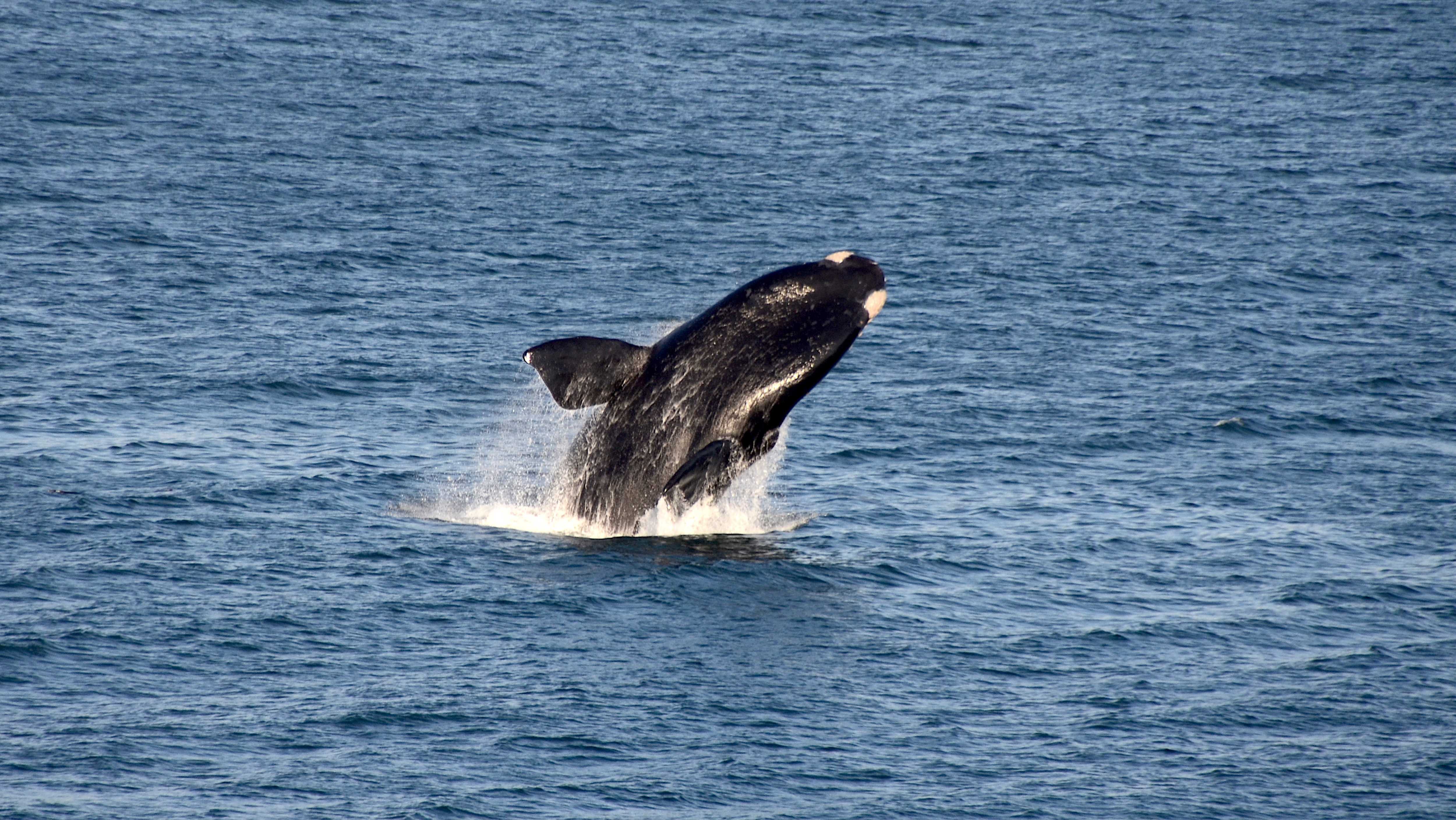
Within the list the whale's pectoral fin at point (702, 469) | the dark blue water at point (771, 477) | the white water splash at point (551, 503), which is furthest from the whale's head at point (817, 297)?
the dark blue water at point (771, 477)

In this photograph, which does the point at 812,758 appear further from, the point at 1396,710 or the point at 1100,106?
the point at 1100,106

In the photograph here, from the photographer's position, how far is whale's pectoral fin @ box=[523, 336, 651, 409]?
23531 mm

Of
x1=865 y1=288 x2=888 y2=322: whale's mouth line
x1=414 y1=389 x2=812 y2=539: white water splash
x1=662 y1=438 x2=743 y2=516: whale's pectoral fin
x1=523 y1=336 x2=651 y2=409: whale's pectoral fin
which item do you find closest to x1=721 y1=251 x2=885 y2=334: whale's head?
x1=865 y1=288 x2=888 y2=322: whale's mouth line

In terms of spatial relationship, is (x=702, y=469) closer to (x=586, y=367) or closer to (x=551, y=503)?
(x=586, y=367)

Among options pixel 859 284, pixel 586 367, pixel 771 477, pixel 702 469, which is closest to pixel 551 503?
pixel 586 367

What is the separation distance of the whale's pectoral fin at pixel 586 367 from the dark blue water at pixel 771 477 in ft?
7.34

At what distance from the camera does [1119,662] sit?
73.8 feet

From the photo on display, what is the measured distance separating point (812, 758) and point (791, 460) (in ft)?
40.0

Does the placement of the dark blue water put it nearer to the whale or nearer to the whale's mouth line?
the whale

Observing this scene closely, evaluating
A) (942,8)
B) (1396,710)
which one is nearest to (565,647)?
(1396,710)

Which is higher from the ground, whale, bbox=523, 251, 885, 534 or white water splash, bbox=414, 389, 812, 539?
whale, bbox=523, 251, 885, 534

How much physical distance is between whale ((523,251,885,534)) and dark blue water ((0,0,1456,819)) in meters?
1.48

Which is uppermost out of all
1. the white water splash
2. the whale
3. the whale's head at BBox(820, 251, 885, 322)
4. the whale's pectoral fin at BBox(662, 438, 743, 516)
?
the whale's head at BBox(820, 251, 885, 322)

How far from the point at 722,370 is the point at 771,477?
592 centimetres
